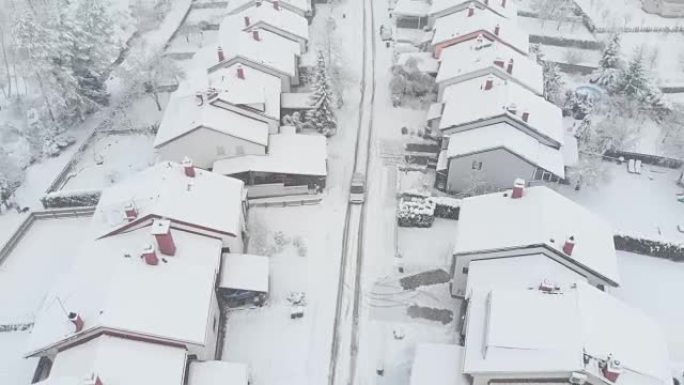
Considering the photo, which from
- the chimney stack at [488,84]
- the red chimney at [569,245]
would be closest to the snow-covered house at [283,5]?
the chimney stack at [488,84]

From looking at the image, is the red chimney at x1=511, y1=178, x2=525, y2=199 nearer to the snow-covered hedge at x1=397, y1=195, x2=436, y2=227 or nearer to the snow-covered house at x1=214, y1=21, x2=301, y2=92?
the snow-covered hedge at x1=397, y1=195, x2=436, y2=227

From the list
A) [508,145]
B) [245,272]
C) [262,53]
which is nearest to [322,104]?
[262,53]

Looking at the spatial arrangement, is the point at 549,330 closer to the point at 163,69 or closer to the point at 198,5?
the point at 163,69

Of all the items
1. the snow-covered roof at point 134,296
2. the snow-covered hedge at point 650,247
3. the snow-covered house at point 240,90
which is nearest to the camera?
the snow-covered roof at point 134,296

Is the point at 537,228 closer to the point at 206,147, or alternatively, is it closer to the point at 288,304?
the point at 288,304

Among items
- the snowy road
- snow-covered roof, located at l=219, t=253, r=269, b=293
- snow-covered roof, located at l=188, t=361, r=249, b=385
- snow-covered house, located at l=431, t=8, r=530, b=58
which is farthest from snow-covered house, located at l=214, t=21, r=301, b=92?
snow-covered roof, located at l=188, t=361, r=249, b=385

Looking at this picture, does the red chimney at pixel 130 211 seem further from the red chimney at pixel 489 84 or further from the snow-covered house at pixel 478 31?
the snow-covered house at pixel 478 31
